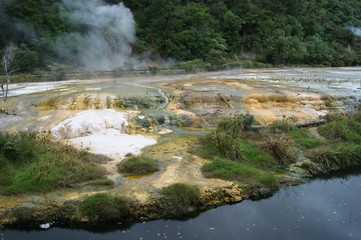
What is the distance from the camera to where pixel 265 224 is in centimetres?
688

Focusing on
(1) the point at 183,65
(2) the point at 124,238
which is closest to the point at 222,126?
(2) the point at 124,238

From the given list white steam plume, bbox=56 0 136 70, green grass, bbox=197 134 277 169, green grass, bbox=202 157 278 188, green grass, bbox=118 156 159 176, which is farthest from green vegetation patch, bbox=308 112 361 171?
white steam plume, bbox=56 0 136 70

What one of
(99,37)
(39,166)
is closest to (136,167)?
(39,166)

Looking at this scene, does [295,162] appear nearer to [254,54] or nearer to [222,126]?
[222,126]

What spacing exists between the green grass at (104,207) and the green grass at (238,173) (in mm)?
2360

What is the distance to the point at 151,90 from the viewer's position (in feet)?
53.8

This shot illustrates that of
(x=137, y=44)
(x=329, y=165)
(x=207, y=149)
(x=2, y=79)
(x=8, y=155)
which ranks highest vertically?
(x=137, y=44)

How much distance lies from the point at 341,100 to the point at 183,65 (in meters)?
14.0

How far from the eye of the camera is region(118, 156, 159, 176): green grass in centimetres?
822

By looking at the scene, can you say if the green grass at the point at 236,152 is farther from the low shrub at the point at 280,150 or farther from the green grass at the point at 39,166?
the green grass at the point at 39,166

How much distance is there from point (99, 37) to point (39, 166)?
26.2 m

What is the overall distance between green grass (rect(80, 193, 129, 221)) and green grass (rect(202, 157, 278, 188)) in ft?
7.74

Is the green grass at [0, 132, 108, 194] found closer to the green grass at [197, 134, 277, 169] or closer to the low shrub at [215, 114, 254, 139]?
the green grass at [197, 134, 277, 169]

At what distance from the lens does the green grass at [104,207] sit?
668cm
